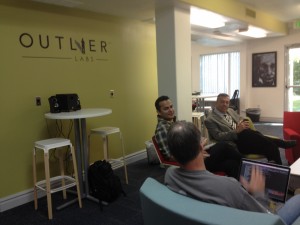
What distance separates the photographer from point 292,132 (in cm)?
371

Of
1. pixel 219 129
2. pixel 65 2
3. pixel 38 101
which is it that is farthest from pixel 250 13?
pixel 38 101

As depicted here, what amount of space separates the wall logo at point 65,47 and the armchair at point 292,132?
2.74m

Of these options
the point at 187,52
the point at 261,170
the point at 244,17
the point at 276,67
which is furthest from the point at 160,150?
the point at 276,67

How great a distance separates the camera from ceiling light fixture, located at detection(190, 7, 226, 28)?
407cm

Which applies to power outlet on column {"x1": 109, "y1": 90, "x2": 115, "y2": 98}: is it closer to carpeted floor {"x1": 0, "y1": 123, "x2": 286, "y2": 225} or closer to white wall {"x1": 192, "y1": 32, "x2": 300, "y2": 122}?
carpeted floor {"x1": 0, "y1": 123, "x2": 286, "y2": 225}

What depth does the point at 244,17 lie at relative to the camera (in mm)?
5035

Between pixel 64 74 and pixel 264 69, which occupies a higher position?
pixel 264 69

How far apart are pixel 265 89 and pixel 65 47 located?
6.00 m

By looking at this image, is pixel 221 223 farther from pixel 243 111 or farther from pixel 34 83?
pixel 243 111

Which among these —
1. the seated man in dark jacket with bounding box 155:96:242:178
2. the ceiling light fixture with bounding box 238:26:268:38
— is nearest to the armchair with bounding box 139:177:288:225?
the seated man in dark jacket with bounding box 155:96:242:178

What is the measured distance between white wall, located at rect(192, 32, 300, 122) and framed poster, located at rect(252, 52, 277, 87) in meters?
0.10

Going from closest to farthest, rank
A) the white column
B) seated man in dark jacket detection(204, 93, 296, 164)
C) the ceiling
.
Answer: seated man in dark jacket detection(204, 93, 296, 164) → the ceiling → the white column

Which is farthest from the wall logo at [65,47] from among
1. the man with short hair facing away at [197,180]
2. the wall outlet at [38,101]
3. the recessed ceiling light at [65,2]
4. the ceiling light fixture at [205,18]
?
the man with short hair facing away at [197,180]

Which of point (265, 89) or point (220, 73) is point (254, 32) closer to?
point (265, 89)
